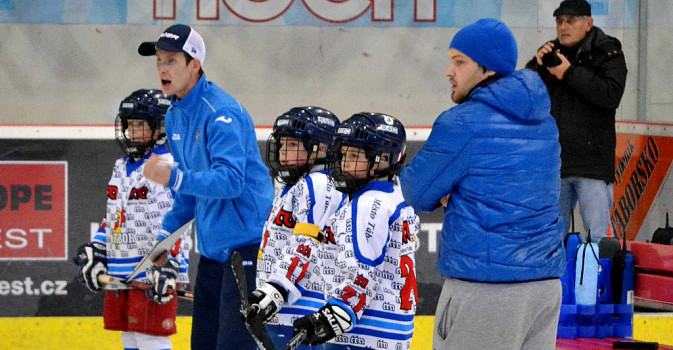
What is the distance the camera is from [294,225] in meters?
3.83

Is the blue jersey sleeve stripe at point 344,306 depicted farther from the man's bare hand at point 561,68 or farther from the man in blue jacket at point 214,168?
the man's bare hand at point 561,68

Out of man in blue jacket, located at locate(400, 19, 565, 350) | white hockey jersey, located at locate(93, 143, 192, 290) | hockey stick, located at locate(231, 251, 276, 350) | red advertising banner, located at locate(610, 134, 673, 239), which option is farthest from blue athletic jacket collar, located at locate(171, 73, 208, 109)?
red advertising banner, located at locate(610, 134, 673, 239)

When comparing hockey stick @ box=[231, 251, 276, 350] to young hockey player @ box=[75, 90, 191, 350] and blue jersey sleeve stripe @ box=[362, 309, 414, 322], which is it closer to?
blue jersey sleeve stripe @ box=[362, 309, 414, 322]

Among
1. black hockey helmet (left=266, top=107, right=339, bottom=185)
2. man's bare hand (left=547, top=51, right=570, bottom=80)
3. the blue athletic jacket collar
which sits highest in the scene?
man's bare hand (left=547, top=51, right=570, bottom=80)

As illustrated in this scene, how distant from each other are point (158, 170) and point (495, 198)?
3.81 feet

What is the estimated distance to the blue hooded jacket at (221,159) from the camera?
12.3ft

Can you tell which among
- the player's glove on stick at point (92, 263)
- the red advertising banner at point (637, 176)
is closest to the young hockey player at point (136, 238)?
the player's glove on stick at point (92, 263)

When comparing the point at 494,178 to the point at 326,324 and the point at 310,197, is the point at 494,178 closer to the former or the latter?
the point at 326,324

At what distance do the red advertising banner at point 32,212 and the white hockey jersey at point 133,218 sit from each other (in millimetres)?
1140

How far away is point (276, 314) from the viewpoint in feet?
12.6

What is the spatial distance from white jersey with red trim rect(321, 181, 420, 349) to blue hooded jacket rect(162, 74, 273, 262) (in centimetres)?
49

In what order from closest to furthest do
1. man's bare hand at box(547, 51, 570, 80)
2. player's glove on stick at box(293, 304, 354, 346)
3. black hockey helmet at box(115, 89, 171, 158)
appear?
1. player's glove on stick at box(293, 304, 354, 346)
2. black hockey helmet at box(115, 89, 171, 158)
3. man's bare hand at box(547, 51, 570, 80)

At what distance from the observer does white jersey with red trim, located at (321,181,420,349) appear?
3.31 metres

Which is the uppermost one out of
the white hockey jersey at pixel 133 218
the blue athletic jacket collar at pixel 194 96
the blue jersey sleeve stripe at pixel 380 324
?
the blue athletic jacket collar at pixel 194 96
